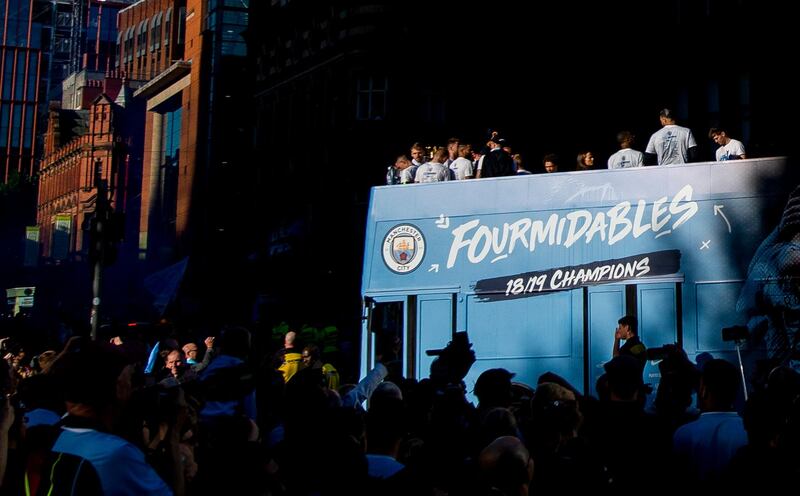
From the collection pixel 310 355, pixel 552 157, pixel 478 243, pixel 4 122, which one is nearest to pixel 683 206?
pixel 552 157

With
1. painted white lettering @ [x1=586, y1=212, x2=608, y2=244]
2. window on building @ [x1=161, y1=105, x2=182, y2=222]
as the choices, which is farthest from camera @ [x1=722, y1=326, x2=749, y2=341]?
window on building @ [x1=161, y1=105, x2=182, y2=222]

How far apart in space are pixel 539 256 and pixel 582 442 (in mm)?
9706

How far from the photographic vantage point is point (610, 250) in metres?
15.8

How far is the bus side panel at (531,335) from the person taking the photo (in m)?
16.0

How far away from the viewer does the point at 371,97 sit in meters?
39.8

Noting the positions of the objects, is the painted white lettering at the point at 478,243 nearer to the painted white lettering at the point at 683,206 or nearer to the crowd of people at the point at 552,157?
the crowd of people at the point at 552,157

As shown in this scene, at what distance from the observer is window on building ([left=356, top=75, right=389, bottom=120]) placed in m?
39.5

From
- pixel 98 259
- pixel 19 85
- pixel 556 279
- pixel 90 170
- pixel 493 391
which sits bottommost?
pixel 493 391

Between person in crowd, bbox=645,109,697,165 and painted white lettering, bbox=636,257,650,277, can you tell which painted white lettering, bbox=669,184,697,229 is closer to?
painted white lettering, bbox=636,257,650,277

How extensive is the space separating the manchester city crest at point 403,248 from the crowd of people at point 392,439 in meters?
8.71

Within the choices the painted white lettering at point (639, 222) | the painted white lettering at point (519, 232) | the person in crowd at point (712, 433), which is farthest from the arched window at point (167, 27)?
the person in crowd at point (712, 433)

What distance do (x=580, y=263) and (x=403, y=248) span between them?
2612 mm

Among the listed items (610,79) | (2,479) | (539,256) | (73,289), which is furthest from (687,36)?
(73,289)

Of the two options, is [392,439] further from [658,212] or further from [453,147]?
[453,147]
